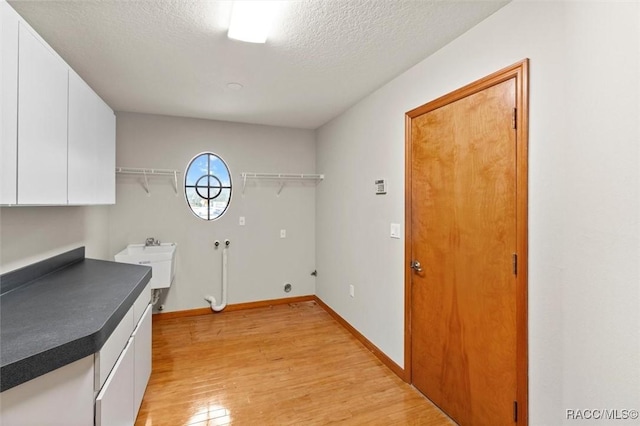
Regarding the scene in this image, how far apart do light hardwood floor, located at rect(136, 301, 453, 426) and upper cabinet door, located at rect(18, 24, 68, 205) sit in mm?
1530

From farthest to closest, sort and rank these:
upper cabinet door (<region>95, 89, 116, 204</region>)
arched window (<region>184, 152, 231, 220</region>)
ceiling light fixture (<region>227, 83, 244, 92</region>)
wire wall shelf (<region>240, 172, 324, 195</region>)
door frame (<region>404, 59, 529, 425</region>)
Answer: wire wall shelf (<region>240, 172, 324, 195</region>), arched window (<region>184, 152, 231, 220</region>), ceiling light fixture (<region>227, 83, 244, 92</region>), upper cabinet door (<region>95, 89, 116, 204</region>), door frame (<region>404, 59, 529, 425</region>)

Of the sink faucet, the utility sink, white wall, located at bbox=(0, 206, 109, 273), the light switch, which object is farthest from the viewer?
the sink faucet

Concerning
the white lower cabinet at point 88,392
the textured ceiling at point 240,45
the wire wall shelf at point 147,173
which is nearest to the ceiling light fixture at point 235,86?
the textured ceiling at point 240,45

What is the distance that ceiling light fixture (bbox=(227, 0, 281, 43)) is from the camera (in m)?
1.55

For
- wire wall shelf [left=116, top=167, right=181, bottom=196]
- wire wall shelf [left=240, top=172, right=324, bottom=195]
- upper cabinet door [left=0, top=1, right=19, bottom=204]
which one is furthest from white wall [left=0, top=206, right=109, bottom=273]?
wire wall shelf [left=240, top=172, right=324, bottom=195]

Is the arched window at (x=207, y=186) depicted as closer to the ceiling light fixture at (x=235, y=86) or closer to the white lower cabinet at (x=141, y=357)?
the ceiling light fixture at (x=235, y=86)

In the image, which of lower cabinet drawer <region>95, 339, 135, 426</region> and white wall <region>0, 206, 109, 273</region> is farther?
white wall <region>0, 206, 109, 273</region>

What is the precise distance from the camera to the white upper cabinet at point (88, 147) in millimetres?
1777

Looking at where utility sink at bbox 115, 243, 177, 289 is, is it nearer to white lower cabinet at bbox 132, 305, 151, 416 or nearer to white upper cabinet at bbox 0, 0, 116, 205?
white lower cabinet at bbox 132, 305, 151, 416

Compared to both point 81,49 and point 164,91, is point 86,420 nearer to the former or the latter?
point 81,49

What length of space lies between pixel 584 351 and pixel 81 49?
328 cm

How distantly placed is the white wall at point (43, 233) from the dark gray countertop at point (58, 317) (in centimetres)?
17

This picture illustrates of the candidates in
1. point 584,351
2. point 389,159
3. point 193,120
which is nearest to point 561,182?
point 584,351

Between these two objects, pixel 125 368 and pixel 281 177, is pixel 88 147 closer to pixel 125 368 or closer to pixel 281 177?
pixel 125 368
